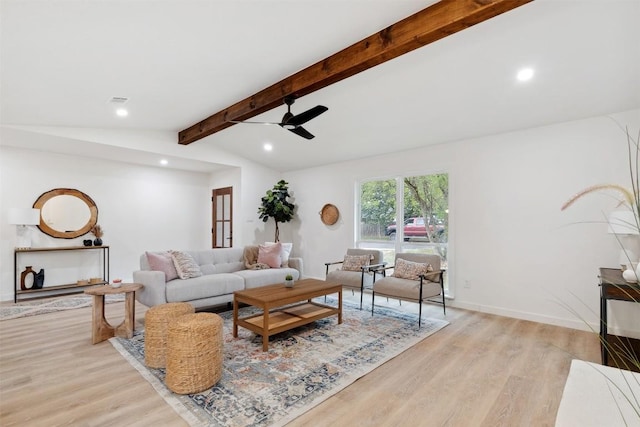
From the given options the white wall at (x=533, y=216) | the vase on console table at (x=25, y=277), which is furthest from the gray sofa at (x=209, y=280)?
the white wall at (x=533, y=216)

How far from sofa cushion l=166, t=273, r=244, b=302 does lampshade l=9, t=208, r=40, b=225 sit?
287 cm

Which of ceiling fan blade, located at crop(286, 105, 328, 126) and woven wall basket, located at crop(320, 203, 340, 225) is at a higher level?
→ ceiling fan blade, located at crop(286, 105, 328, 126)

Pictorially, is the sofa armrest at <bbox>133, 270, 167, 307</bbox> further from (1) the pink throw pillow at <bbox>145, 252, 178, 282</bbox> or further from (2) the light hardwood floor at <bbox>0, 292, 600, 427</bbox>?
(2) the light hardwood floor at <bbox>0, 292, 600, 427</bbox>

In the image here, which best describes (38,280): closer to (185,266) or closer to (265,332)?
(185,266)

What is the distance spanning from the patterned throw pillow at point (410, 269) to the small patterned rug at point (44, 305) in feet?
14.3

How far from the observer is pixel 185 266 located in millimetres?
4391

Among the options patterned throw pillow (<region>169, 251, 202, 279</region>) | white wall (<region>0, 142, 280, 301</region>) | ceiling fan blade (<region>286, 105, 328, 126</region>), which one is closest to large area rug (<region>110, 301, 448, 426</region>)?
patterned throw pillow (<region>169, 251, 202, 279</region>)

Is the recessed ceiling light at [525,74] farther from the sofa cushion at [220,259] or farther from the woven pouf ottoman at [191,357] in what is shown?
the sofa cushion at [220,259]

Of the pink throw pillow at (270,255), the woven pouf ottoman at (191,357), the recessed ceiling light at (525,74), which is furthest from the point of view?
the pink throw pillow at (270,255)

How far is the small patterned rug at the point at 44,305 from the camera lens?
4.45 metres

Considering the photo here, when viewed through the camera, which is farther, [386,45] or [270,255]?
[270,255]

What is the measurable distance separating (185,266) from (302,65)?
115 inches

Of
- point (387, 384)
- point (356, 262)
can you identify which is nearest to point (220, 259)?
point (356, 262)

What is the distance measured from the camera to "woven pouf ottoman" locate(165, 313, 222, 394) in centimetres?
246
